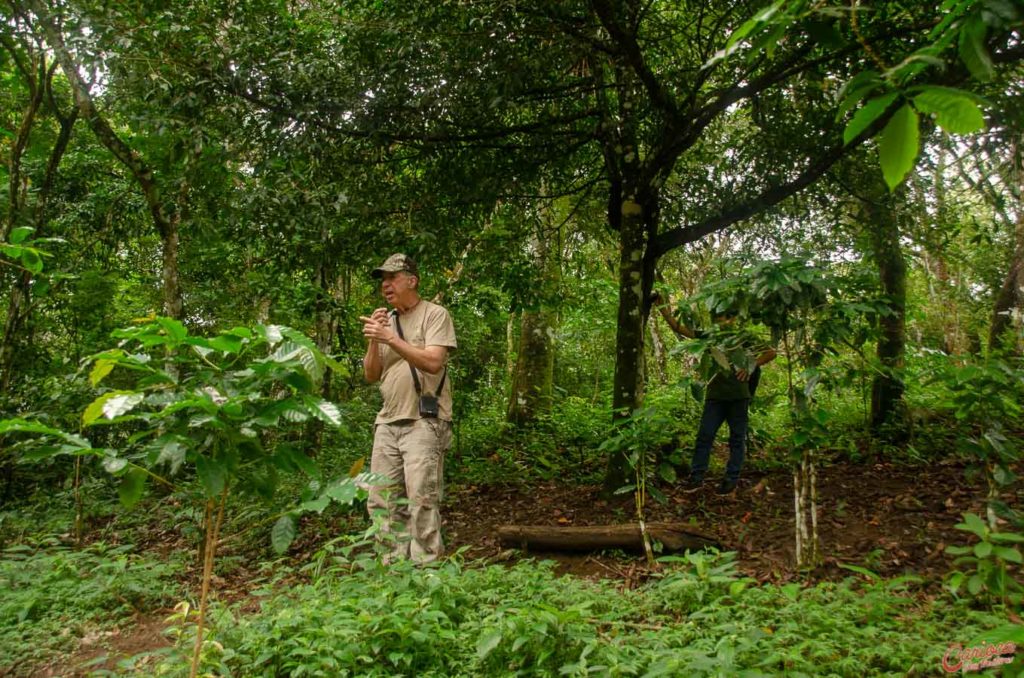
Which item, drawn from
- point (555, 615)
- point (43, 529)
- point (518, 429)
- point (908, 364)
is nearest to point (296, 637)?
point (555, 615)

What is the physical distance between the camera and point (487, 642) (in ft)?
9.37

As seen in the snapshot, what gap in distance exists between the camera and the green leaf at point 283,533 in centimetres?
Result: 217

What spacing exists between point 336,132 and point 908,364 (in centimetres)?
833

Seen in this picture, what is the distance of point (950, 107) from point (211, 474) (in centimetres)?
214

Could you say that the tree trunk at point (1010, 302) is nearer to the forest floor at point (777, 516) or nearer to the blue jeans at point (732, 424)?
the forest floor at point (777, 516)

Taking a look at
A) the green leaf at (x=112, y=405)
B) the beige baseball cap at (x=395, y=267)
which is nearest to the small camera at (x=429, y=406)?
the beige baseball cap at (x=395, y=267)

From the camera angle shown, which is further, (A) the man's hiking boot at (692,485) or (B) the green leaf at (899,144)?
(A) the man's hiking boot at (692,485)

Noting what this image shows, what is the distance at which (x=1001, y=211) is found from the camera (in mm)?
5918

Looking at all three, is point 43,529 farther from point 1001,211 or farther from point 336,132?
point 1001,211

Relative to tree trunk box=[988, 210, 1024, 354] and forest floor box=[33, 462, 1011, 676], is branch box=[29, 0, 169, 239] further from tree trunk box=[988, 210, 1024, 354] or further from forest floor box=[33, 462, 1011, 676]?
tree trunk box=[988, 210, 1024, 354]

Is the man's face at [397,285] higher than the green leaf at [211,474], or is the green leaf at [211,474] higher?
the man's face at [397,285]

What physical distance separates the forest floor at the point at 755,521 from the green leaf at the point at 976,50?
11.0 feet

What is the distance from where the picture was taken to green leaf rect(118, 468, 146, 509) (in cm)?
207

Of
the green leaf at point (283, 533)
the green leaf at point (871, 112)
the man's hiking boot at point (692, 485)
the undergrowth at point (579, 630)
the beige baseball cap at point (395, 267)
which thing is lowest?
the undergrowth at point (579, 630)
